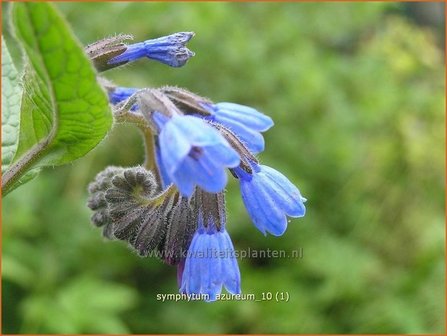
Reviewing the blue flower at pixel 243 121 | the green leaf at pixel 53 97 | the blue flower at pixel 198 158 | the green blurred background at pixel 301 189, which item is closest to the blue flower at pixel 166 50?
the blue flower at pixel 243 121

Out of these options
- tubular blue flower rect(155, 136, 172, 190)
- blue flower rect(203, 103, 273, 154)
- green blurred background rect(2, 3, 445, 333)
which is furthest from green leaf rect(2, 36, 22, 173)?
green blurred background rect(2, 3, 445, 333)

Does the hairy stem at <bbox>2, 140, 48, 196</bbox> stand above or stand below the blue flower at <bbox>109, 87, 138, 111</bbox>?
below

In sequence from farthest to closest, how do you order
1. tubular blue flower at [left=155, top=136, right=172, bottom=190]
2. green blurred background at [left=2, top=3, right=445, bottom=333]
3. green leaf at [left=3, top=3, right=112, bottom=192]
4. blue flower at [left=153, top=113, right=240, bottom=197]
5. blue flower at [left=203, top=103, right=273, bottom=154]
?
1. green blurred background at [left=2, top=3, right=445, bottom=333]
2. tubular blue flower at [left=155, top=136, right=172, bottom=190]
3. blue flower at [left=203, top=103, right=273, bottom=154]
4. blue flower at [left=153, top=113, right=240, bottom=197]
5. green leaf at [left=3, top=3, right=112, bottom=192]

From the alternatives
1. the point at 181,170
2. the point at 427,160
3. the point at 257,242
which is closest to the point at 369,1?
the point at 427,160

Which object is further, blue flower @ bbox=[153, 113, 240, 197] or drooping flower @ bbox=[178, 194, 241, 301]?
drooping flower @ bbox=[178, 194, 241, 301]

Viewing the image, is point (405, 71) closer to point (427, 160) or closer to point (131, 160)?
point (427, 160)

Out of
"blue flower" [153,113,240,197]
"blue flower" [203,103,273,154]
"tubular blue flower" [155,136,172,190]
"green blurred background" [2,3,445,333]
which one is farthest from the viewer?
"green blurred background" [2,3,445,333]

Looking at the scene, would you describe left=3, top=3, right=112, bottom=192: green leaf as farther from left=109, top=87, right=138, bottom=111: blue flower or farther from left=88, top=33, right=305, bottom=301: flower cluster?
left=109, top=87, right=138, bottom=111: blue flower

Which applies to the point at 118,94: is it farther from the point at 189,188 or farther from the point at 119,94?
the point at 189,188

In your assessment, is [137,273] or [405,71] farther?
[405,71]
